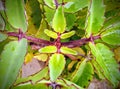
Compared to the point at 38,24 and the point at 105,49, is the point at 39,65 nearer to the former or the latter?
the point at 38,24

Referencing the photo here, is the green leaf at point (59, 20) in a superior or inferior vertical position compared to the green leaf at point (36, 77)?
superior

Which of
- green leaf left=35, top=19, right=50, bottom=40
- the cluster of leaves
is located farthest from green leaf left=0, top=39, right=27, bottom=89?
green leaf left=35, top=19, right=50, bottom=40

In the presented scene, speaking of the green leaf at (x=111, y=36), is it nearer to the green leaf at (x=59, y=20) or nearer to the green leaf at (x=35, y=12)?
the green leaf at (x=59, y=20)

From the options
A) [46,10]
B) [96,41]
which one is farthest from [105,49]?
[46,10]

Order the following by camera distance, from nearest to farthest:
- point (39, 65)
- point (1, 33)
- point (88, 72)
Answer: point (1, 33), point (88, 72), point (39, 65)

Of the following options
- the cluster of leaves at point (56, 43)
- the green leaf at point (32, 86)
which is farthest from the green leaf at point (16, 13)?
the green leaf at point (32, 86)

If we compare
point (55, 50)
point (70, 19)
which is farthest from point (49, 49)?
point (70, 19)

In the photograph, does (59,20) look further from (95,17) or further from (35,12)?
(35,12)
